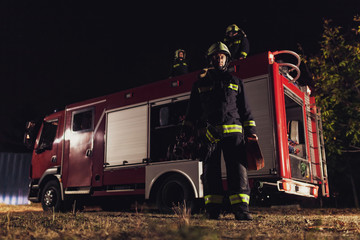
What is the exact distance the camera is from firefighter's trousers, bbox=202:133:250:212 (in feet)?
14.0

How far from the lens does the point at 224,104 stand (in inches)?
177

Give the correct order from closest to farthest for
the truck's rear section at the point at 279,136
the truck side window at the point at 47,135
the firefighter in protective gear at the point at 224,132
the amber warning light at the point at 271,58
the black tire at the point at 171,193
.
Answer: the firefighter in protective gear at the point at 224,132 < the truck's rear section at the point at 279,136 < the amber warning light at the point at 271,58 < the black tire at the point at 171,193 < the truck side window at the point at 47,135

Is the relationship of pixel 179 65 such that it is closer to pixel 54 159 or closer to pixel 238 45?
pixel 238 45

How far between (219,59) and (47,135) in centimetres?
578

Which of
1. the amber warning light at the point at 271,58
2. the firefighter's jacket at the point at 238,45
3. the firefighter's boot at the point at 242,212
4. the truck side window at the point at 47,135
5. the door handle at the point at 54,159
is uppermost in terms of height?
the firefighter's jacket at the point at 238,45

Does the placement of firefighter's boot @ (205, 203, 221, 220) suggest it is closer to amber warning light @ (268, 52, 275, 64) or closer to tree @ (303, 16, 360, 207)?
amber warning light @ (268, 52, 275, 64)

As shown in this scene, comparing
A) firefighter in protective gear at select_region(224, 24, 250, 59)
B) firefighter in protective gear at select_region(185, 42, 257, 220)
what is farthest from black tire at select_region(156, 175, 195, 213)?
firefighter in protective gear at select_region(224, 24, 250, 59)

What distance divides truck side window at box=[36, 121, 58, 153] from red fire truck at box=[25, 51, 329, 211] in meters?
0.02

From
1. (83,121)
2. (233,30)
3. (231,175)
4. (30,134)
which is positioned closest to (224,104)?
(231,175)

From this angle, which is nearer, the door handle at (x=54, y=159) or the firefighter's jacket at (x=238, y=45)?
the firefighter's jacket at (x=238, y=45)

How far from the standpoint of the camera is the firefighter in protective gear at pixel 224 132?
4324 millimetres

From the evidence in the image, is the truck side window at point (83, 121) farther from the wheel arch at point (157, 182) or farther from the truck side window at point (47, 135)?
the wheel arch at point (157, 182)

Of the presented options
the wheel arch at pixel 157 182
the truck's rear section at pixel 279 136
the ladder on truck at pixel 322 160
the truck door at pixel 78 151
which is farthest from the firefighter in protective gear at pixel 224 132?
the truck door at pixel 78 151

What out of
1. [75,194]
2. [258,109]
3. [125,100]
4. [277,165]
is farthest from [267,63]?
[75,194]
